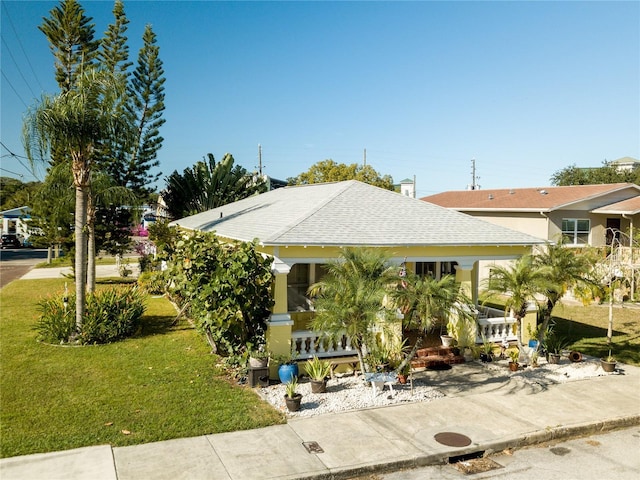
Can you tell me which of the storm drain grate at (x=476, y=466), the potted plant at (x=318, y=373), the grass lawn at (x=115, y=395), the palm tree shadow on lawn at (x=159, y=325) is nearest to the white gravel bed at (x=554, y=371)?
the storm drain grate at (x=476, y=466)

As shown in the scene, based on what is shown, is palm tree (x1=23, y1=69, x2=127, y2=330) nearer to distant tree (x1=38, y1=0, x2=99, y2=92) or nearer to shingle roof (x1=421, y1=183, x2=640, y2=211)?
distant tree (x1=38, y1=0, x2=99, y2=92)

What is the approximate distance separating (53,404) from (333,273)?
5.50 metres

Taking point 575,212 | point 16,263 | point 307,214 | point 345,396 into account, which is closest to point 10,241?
point 16,263

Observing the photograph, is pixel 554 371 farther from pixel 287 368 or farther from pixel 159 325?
pixel 159 325

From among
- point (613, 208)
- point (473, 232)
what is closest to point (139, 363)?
point (473, 232)

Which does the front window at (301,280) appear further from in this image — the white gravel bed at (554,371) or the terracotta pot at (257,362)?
the white gravel bed at (554,371)

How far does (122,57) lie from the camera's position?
25.4 metres

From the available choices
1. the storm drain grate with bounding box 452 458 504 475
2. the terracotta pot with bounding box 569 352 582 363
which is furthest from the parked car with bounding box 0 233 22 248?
the storm drain grate with bounding box 452 458 504 475

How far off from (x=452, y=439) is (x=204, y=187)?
23042mm

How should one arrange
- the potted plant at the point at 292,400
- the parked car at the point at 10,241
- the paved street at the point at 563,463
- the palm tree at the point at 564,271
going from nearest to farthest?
the paved street at the point at 563,463
the potted plant at the point at 292,400
the palm tree at the point at 564,271
the parked car at the point at 10,241

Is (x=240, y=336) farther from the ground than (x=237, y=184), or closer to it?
closer to it

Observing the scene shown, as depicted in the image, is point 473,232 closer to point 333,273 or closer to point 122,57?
point 333,273

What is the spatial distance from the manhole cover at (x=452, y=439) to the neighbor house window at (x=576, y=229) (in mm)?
19889

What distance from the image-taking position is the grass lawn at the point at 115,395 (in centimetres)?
760
